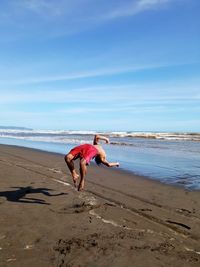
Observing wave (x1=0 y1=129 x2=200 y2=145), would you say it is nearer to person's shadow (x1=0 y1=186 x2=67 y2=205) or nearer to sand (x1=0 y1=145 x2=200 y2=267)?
sand (x1=0 y1=145 x2=200 y2=267)

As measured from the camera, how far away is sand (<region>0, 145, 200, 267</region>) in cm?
541

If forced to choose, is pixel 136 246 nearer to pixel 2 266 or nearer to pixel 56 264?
pixel 56 264

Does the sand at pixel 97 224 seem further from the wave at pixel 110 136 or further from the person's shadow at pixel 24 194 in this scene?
the wave at pixel 110 136

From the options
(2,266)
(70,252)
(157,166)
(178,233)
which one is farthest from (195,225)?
(157,166)

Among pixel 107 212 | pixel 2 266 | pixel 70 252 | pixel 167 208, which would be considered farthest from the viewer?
pixel 167 208

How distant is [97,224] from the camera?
23.2ft

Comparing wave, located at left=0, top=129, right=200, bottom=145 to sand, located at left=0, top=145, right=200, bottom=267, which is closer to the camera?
sand, located at left=0, top=145, right=200, bottom=267

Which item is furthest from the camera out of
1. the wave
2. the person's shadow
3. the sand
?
the wave

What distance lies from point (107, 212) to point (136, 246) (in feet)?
7.22

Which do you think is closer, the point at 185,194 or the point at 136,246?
the point at 136,246

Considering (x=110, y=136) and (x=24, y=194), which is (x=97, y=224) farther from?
(x=110, y=136)

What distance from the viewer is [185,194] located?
34.8ft

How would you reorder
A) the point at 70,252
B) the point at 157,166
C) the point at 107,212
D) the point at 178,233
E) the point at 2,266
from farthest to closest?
the point at 157,166, the point at 107,212, the point at 178,233, the point at 70,252, the point at 2,266

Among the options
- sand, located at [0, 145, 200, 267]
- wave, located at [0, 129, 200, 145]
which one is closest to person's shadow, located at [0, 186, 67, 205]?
sand, located at [0, 145, 200, 267]
